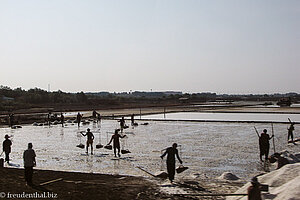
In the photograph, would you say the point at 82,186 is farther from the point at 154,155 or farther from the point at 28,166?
the point at 154,155

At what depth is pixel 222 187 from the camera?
11.9m

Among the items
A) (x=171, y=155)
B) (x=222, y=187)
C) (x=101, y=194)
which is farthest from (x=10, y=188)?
(x=222, y=187)

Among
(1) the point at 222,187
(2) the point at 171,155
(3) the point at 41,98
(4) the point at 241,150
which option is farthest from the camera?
(3) the point at 41,98

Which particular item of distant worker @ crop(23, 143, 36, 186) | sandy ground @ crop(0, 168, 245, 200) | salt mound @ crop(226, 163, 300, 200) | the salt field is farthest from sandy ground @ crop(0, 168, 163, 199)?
salt mound @ crop(226, 163, 300, 200)

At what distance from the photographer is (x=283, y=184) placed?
10.7 m

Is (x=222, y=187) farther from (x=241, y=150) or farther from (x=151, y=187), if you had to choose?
(x=241, y=150)

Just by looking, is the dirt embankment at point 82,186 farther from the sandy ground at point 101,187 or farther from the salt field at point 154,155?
the salt field at point 154,155

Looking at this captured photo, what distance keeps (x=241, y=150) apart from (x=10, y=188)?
1319 cm

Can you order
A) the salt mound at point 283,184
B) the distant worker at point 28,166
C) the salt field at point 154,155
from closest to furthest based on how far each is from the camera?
the salt mound at point 283,184
the distant worker at point 28,166
the salt field at point 154,155

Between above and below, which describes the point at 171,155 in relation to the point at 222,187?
above

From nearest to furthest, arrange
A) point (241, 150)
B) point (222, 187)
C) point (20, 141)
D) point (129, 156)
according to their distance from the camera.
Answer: point (222, 187) → point (129, 156) → point (241, 150) → point (20, 141)

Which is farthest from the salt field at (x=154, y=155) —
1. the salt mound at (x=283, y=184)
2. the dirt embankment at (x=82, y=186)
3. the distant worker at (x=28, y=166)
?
the distant worker at (x=28, y=166)

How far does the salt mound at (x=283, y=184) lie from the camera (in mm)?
9141

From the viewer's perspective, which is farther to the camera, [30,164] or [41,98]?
[41,98]
